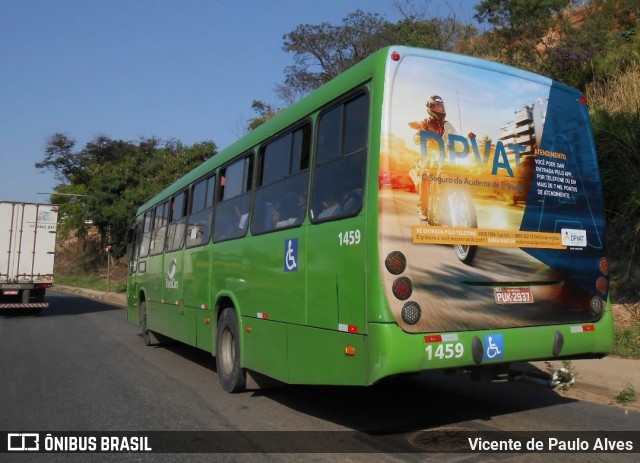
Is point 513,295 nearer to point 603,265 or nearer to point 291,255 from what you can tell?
point 603,265

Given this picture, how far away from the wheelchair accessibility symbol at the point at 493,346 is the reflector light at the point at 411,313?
681 mm

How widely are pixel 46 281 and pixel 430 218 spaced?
64.6ft

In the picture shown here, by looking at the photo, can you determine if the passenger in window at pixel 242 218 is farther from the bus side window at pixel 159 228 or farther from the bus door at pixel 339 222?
the bus side window at pixel 159 228

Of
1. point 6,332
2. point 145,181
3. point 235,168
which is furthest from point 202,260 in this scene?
point 145,181

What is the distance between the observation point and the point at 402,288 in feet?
14.8

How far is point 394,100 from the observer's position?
15.5 ft

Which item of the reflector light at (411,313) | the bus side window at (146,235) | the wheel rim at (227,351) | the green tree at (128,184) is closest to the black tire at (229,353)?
the wheel rim at (227,351)

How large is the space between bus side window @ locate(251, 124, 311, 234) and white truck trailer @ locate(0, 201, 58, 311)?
16935 millimetres

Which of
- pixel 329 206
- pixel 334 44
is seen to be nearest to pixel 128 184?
pixel 334 44

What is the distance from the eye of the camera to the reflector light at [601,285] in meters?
5.49

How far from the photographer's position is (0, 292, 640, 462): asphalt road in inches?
200

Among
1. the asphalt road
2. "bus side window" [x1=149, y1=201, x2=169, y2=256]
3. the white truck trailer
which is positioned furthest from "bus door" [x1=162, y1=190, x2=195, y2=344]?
the white truck trailer

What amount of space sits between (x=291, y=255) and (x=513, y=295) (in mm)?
2044

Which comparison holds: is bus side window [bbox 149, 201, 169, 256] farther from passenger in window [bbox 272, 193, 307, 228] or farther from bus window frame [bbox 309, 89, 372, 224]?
bus window frame [bbox 309, 89, 372, 224]
